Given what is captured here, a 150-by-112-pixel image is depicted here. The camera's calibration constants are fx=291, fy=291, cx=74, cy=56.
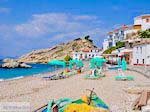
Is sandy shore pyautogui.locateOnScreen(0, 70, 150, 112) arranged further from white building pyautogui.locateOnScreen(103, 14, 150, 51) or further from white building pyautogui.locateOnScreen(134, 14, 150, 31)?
white building pyautogui.locateOnScreen(134, 14, 150, 31)

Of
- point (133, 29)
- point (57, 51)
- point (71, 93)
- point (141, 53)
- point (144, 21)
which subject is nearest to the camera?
point (71, 93)

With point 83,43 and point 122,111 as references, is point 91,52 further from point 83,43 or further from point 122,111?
point 122,111

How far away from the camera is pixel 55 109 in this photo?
811 cm

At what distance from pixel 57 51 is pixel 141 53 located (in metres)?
95.5

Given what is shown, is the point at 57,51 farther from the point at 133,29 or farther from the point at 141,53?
the point at 141,53

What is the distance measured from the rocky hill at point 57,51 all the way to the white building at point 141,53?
75887 mm

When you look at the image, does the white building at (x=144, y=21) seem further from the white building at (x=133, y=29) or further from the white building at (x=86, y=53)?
the white building at (x=86, y=53)

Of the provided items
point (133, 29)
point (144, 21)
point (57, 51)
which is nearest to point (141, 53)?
point (144, 21)

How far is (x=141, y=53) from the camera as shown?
5209 cm

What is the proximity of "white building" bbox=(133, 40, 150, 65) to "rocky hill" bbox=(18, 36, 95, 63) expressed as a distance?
249ft

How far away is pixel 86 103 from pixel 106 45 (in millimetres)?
93144

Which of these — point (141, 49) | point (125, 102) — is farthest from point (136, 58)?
point (125, 102)

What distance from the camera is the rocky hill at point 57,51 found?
13575 cm

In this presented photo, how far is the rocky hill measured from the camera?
135750 mm
